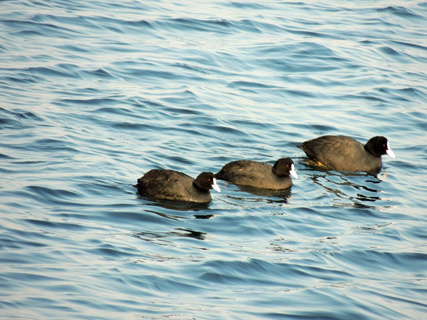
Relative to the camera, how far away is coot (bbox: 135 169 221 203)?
35.2 feet

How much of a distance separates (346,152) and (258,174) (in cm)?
217

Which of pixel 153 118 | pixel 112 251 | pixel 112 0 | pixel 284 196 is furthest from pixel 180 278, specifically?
pixel 112 0

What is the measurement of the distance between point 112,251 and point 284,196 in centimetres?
404

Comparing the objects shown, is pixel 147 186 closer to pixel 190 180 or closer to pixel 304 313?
pixel 190 180

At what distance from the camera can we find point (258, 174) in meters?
11.9

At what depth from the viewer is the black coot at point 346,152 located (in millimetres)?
13266

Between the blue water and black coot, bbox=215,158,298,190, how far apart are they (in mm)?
244

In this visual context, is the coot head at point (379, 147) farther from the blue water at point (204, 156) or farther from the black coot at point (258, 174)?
the black coot at point (258, 174)

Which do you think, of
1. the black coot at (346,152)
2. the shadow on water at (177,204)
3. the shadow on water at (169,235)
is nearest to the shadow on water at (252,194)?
the shadow on water at (177,204)

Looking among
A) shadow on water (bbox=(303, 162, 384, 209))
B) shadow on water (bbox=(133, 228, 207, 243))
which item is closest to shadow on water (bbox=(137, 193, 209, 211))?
shadow on water (bbox=(133, 228, 207, 243))

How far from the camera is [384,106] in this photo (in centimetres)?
1714

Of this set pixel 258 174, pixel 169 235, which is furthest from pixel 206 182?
pixel 169 235

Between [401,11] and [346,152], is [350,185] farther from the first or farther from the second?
[401,11]

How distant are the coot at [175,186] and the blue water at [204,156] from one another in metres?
0.23
